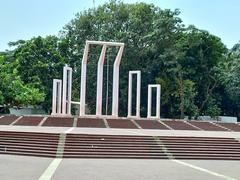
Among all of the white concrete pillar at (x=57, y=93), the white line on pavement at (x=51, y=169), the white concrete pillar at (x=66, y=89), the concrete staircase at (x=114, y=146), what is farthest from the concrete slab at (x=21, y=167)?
the white concrete pillar at (x=57, y=93)

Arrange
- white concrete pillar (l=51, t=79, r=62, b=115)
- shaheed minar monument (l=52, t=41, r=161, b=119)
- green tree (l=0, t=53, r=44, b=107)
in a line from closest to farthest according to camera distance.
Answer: shaheed minar monument (l=52, t=41, r=161, b=119), white concrete pillar (l=51, t=79, r=62, b=115), green tree (l=0, t=53, r=44, b=107)

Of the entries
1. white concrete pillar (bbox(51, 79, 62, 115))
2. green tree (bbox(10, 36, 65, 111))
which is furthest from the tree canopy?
white concrete pillar (bbox(51, 79, 62, 115))

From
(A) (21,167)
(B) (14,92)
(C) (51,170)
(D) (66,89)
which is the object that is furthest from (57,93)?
(C) (51,170)

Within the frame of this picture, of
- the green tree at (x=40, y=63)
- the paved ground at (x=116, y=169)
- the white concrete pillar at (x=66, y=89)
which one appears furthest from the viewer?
the green tree at (x=40, y=63)

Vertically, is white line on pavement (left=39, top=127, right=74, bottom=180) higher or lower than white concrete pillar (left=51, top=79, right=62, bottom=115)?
lower

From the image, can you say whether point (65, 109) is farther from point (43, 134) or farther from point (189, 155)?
point (189, 155)

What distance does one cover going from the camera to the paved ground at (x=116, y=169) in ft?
39.2

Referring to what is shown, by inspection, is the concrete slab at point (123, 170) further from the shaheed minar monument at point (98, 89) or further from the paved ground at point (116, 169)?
the shaheed minar monument at point (98, 89)

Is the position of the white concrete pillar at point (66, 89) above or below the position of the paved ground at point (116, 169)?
above

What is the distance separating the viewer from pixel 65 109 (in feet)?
105

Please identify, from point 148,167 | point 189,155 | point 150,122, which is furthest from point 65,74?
point 148,167

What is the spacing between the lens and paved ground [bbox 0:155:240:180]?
39.2 feet

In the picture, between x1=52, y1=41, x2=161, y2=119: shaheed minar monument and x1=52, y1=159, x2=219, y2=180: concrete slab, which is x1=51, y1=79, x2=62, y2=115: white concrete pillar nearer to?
x1=52, y1=41, x2=161, y2=119: shaheed minar monument

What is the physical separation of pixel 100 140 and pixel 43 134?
2.38 metres
